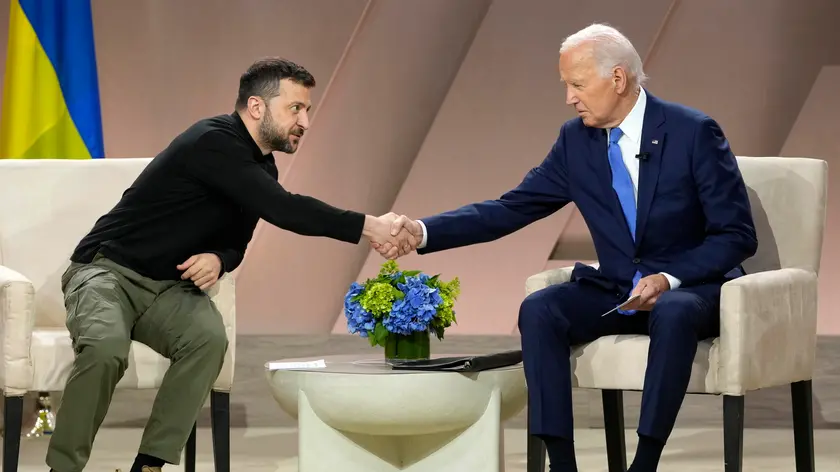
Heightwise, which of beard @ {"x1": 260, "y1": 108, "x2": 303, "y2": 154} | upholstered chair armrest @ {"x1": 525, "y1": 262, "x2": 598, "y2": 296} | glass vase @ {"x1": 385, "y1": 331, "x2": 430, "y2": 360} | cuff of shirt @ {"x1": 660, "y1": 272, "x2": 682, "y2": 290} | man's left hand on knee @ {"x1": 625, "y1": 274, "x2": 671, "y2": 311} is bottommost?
glass vase @ {"x1": 385, "y1": 331, "x2": 430, "y2": 360}

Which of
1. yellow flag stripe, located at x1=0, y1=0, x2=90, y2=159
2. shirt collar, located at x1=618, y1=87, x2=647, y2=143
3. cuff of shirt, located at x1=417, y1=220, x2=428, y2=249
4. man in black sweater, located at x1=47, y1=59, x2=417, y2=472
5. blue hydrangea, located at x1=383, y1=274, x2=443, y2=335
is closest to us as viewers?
blue hydrangea, located at x1=383, y1=274, x2=443, y2=335

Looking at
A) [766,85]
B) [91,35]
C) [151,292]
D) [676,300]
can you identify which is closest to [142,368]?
[151,292]

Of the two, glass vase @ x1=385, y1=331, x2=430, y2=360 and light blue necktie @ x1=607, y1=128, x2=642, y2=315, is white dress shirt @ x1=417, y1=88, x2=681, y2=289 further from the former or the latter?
glass vase @ x1=385, y1=331, x2=430, y2=360

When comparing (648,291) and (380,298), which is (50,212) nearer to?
(380,298)

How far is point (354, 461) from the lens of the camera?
3.20m

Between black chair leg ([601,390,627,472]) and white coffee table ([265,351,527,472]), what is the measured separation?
17.5 inches

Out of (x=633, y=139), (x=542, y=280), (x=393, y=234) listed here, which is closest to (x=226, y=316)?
(x=393, y=234)

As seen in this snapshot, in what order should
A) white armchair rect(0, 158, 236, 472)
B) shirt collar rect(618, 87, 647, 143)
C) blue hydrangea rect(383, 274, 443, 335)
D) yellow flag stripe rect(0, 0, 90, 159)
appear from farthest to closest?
yellow flag stripe rect(0, 0, 90, 159), white armchair rect(0, 158, 236, 472), shirt collar rect(618, 87, 647, 143), blue hydrangea rect(383, 274, 443, 335)

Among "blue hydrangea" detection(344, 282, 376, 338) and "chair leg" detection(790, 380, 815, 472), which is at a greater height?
"blue hydrangea" detection(344, 282, 376, 338)

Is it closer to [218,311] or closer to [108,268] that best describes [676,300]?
[218,311]

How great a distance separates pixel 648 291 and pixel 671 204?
0.97 ft

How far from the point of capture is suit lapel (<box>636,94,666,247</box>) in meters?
3.20

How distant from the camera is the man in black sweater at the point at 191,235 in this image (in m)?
3.17

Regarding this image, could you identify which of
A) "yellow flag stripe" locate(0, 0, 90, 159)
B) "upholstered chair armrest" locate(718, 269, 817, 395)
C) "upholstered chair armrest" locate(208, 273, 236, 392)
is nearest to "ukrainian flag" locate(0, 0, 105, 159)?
"yellow flag stripe" locate(0, 0, 90, 159)
